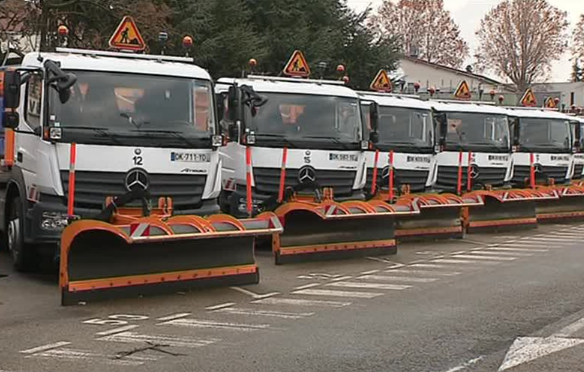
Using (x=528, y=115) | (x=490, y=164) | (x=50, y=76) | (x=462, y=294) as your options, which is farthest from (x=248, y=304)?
(x=528, y=115)

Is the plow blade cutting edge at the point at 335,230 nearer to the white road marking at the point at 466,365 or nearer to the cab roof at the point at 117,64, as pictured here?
the cab roof at the point at 117,64

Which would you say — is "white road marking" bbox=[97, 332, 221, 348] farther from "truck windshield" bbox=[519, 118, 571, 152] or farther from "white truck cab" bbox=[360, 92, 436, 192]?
"truck windshield" bbox=[519, 118, 571, 152]

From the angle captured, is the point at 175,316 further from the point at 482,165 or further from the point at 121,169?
the point at 482,165

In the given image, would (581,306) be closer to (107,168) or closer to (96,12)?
(107,168)

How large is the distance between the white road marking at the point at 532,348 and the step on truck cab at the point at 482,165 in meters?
10.4

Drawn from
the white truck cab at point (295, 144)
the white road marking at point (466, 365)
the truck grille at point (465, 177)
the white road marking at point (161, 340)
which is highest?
the white truck cab at point (295, 144)

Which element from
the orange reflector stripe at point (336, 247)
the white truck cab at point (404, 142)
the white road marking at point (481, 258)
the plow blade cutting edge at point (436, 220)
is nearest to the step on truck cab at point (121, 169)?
the orange reflector stripe at point (336, 247)

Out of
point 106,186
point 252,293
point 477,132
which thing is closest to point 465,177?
point 477,132

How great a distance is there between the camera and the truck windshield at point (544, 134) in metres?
21.1

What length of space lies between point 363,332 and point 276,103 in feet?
21.8

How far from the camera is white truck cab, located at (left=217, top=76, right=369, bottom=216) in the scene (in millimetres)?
14117

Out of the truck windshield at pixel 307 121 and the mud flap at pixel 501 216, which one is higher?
the truck windshield at pixel 307 121

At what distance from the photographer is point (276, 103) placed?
47.1 ft

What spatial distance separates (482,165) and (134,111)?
1070 cm
